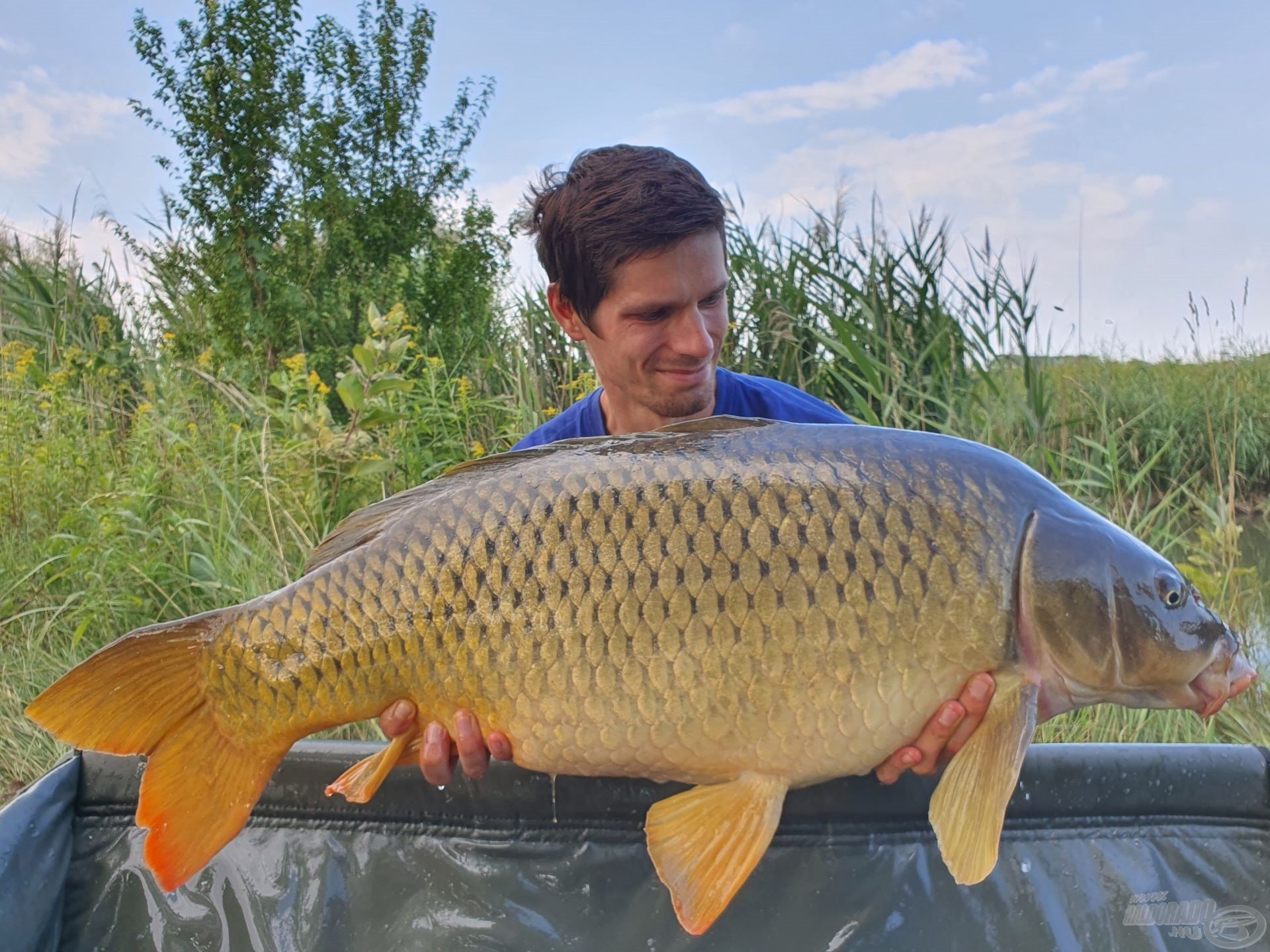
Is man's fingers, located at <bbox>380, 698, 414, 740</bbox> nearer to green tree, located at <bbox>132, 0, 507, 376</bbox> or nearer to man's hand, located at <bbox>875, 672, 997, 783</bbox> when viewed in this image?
man's hand, located at <bbox>875, 672, 997, 783</bbox>

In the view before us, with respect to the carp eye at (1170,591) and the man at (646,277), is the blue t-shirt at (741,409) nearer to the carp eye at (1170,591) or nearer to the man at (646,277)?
the man at (646,277)

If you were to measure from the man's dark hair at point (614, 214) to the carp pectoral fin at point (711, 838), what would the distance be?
0.96 m

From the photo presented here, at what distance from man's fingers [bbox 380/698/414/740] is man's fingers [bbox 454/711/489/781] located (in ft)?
0.19

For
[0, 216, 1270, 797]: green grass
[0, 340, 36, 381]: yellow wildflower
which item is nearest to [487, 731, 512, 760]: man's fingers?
[0, 216, 1270, 797]: green grass

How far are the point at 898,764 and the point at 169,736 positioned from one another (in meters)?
0.85

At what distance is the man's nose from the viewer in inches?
65.7

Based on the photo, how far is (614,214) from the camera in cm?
171

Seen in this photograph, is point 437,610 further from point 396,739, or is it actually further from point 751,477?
point 751,477

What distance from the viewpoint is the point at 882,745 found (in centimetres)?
105

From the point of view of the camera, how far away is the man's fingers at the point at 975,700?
103 centimetres

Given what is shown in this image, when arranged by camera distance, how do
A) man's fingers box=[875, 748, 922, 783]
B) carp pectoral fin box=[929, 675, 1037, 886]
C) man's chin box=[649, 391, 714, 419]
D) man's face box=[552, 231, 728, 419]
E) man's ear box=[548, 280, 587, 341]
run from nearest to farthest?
1. carp pectoral fin box=[929, 675, 1037, 886]
2. man's fingers box=[875, 748, 922, 783]
3. man's face box=[552, 231, 728, 419]
4. man's chin box=[649, 391, 714, 419]
5. man's ear box=[548, 280, 587, 341]

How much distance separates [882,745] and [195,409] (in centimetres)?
360

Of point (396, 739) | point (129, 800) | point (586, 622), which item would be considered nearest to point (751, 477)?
point (586, 622)

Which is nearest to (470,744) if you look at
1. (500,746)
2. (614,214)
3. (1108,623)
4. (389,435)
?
(500,746)
